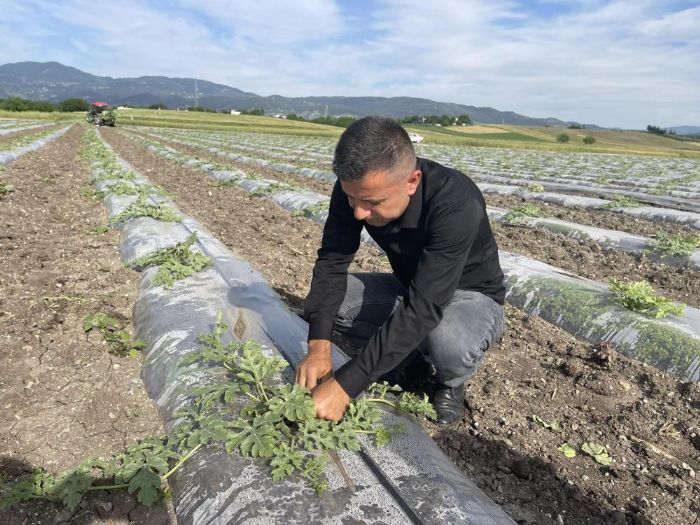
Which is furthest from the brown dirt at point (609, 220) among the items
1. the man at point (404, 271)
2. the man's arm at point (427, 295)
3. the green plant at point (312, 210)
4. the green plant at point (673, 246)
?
the man's arm at point (427, 295)

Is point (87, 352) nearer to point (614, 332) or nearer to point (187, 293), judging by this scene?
point (187, 293)

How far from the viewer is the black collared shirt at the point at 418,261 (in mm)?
2281

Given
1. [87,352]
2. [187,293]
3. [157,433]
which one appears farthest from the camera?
[187,293]

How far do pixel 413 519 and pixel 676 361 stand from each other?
2.67m

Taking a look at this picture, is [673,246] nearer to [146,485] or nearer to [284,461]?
[284,461]

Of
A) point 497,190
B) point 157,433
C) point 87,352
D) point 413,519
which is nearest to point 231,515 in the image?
point 413,519

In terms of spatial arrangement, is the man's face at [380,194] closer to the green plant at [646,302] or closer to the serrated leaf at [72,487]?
the serrated leaf at [72,487]

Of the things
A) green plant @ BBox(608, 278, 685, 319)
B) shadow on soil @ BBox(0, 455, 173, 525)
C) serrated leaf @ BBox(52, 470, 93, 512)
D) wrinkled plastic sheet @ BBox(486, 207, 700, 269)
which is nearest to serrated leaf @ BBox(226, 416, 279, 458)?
shadow on soil @ BBox(0, 455, 173, 525)

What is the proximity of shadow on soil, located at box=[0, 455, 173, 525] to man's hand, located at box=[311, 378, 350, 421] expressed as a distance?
0.80m

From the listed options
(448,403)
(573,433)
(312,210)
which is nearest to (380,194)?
(448,403)

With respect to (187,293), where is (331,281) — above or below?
above

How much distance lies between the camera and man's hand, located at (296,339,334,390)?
2.31 metres

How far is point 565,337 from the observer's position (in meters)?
4.02

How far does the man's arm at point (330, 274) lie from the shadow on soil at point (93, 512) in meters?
0.97
